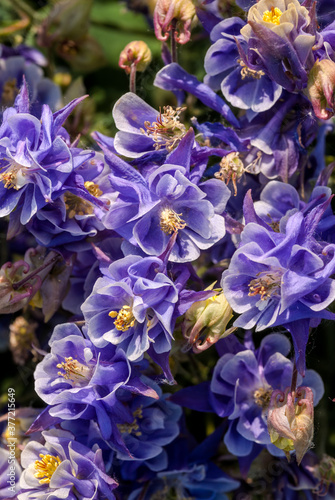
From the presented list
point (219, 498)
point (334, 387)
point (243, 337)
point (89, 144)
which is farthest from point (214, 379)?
point (89, 144)

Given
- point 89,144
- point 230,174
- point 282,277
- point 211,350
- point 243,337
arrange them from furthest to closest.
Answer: point 89,144, point 211,350, point 243,337, point 230,174, point 282,277

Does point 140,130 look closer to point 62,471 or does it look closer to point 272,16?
point 272,16

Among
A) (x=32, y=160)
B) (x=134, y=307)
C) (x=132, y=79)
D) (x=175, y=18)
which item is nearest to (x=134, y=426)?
(x=134, y=307)

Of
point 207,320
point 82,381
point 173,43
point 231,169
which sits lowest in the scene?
point 82,381

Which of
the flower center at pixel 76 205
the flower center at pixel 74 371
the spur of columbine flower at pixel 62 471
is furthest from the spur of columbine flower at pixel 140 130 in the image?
the spur of columbine flower at pixel 62 471

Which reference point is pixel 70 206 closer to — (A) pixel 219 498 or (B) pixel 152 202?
(B) pixel 152 202

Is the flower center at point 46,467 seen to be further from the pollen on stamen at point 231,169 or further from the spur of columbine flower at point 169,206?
the pollen on stamen at point 231,169
